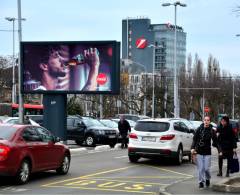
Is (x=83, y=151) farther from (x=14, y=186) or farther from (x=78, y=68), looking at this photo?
(x=14, y=186)

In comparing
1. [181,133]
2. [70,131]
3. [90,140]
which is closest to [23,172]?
[181,133]

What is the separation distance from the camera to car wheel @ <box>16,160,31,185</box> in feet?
44.8

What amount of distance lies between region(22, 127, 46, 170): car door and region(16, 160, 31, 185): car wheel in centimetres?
28

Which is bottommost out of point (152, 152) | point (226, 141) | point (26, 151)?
point (152, 152)

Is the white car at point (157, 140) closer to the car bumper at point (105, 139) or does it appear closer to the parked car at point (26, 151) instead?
the parked car at point (26, 151)

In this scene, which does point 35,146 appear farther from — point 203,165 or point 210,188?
point 210,188

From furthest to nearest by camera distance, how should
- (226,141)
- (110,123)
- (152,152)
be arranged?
1. (110,123)
2. (152,152)
3. (226,141)

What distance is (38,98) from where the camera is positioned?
9869 cm

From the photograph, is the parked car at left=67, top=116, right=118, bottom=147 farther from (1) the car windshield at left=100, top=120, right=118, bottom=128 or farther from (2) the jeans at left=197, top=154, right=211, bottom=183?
(2) the jeans at left=197, top=154, right=211, bottom=183

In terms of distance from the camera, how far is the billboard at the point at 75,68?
97.4 feet

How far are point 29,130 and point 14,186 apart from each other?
5.54ft

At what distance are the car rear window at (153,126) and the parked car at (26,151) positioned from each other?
17.9 ft

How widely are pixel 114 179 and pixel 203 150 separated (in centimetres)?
343

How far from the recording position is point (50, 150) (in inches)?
Result: 607
